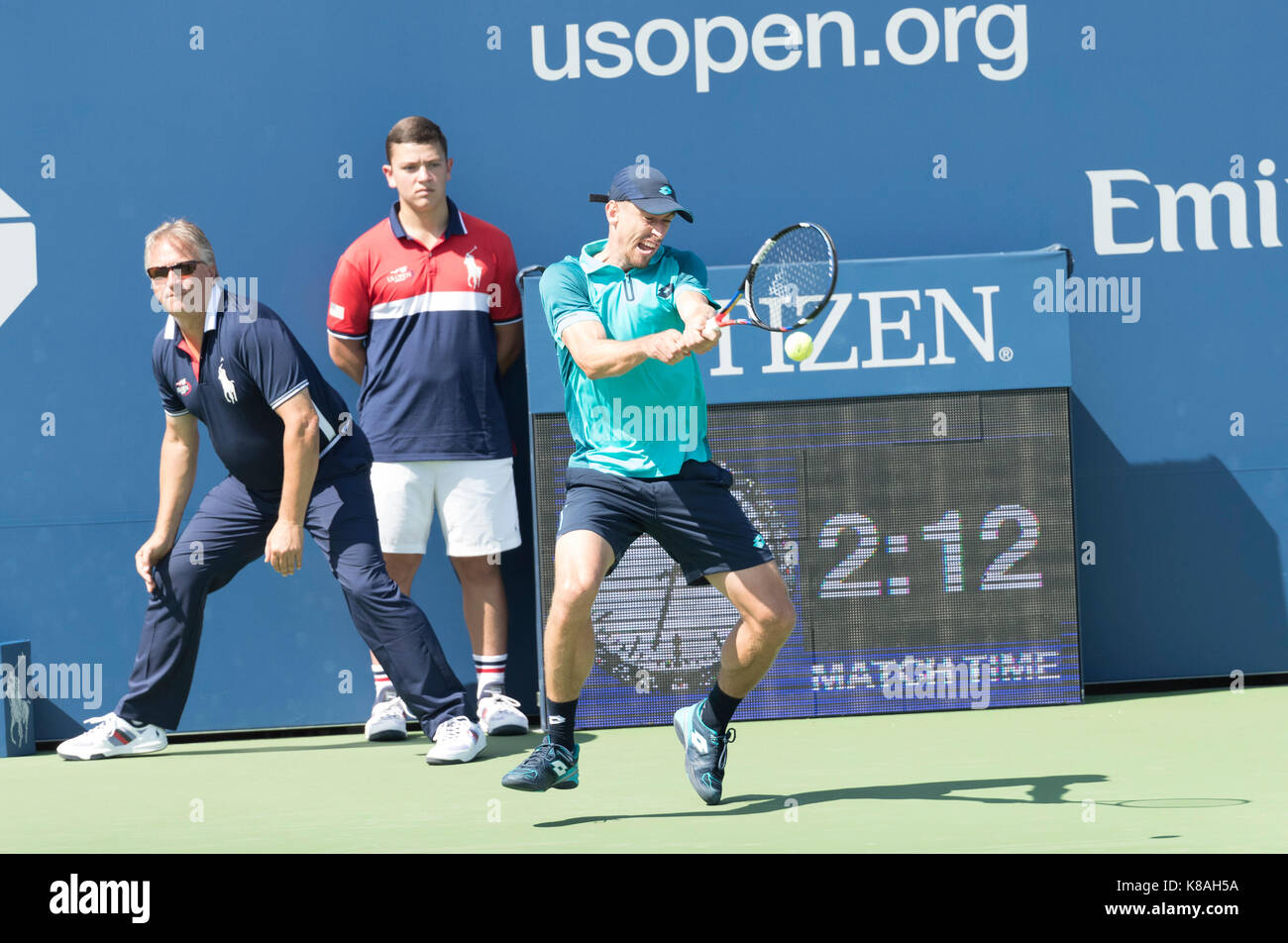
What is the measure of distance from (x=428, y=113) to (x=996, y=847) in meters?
3.71

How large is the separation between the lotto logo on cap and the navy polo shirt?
0.90 meters

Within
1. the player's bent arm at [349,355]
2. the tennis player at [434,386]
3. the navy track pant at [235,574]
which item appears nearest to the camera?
the navy track pant at [235,574]

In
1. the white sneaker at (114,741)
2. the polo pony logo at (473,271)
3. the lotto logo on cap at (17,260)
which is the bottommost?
the white sneaker at (114,741)

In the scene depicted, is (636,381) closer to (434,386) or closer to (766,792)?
(766,792)

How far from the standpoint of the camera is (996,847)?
137 inches

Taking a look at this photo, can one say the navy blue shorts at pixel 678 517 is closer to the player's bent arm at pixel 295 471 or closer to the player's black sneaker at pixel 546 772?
the player's black sneaker at pixel 546 772

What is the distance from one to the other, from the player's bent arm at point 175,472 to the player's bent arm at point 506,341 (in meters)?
1.16

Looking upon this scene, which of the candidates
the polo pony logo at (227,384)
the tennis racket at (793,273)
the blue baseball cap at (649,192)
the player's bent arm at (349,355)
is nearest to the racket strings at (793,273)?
the tennis racket at (793,273)

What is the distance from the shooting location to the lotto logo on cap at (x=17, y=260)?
5.84 meters

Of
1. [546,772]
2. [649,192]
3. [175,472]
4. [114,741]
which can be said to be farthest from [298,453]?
[649,192]

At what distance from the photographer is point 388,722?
568 cm

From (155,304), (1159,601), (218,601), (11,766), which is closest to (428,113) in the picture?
(155,304)

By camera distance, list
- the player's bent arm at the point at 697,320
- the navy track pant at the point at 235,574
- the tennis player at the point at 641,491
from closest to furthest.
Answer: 1. the player's bent arm at the point at 697,320
2. the tennis player at the point at 641,491
3. the navy track pant at the point at 235,574

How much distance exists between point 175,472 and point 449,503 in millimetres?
997
